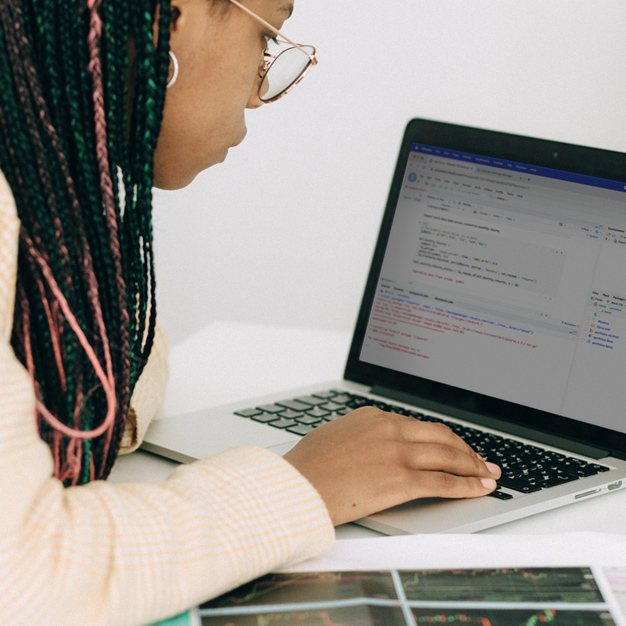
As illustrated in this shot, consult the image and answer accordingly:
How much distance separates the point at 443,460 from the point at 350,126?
93 centimetres

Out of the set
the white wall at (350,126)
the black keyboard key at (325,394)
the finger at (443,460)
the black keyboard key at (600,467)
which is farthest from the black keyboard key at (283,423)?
the white wall at (350,126)

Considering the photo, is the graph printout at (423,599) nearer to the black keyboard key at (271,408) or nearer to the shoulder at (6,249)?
the shoulder at (6,249)

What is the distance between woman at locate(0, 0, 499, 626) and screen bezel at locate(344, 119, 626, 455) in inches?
7.4

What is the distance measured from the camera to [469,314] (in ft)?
2.81

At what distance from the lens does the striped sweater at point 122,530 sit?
0.39 metres

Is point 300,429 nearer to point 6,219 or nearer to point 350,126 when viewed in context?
point 6,219

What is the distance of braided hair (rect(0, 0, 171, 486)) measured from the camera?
0.50 m

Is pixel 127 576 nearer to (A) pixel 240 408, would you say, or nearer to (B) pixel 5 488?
(B) pixel 5 488

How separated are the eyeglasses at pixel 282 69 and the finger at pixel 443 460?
384mm

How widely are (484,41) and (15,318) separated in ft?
3.42

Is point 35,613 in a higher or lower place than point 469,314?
lower

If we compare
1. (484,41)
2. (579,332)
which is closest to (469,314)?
(579,332)

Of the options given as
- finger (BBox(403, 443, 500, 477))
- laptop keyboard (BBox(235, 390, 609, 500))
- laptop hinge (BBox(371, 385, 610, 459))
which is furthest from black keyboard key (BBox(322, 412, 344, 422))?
finger (BBox(403, 443, 500, 477))

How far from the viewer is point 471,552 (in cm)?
49
